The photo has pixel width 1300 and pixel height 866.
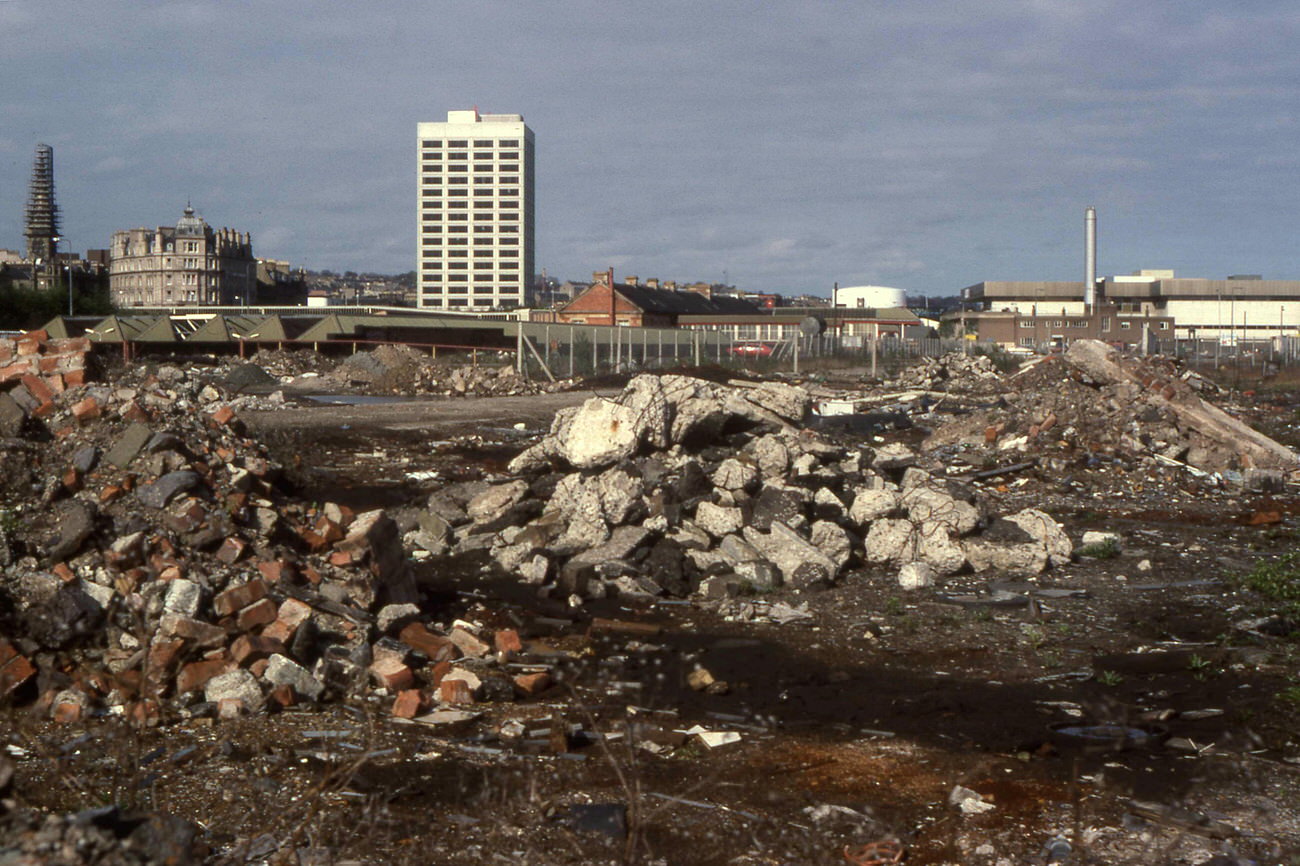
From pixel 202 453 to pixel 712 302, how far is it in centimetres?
8588

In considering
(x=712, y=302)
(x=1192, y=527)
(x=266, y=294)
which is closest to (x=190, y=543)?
(x=1192, y=527)

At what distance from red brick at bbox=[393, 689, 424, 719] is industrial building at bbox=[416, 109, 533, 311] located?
6268 inches

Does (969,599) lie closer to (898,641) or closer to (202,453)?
(898,641)

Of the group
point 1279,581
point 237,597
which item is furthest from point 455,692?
point 1279,581

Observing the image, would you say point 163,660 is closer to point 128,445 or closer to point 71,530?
point 71,530

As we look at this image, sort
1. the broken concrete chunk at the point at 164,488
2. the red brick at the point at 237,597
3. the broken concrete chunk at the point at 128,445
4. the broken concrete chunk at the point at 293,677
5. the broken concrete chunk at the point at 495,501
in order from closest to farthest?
the broken concrete chunk at the point at 293,677
the red brick at the point at 237,597
the broken concrete chunk at the point at 164,488
the broken concrete chunk at the point at 128,445
the broken concrete chunk at the point at 495,501

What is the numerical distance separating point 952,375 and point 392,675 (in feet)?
106

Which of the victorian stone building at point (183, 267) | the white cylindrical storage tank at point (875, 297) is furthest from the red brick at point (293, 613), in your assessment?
the victorian stone building at point (183, 267)

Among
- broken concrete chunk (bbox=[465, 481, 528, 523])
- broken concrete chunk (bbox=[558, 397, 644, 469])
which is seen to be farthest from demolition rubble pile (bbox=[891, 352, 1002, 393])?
broken concrete chunk (bbox=[465, 481, 528, 523])

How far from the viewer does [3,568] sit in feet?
20.0

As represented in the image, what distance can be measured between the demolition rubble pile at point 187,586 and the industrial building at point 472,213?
15690cm

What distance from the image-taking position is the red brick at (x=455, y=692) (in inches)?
230

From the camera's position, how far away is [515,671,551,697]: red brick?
20.2 feet

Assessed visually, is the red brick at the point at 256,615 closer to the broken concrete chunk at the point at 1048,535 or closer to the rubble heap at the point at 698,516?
the rubble heap at the point at 698,516
